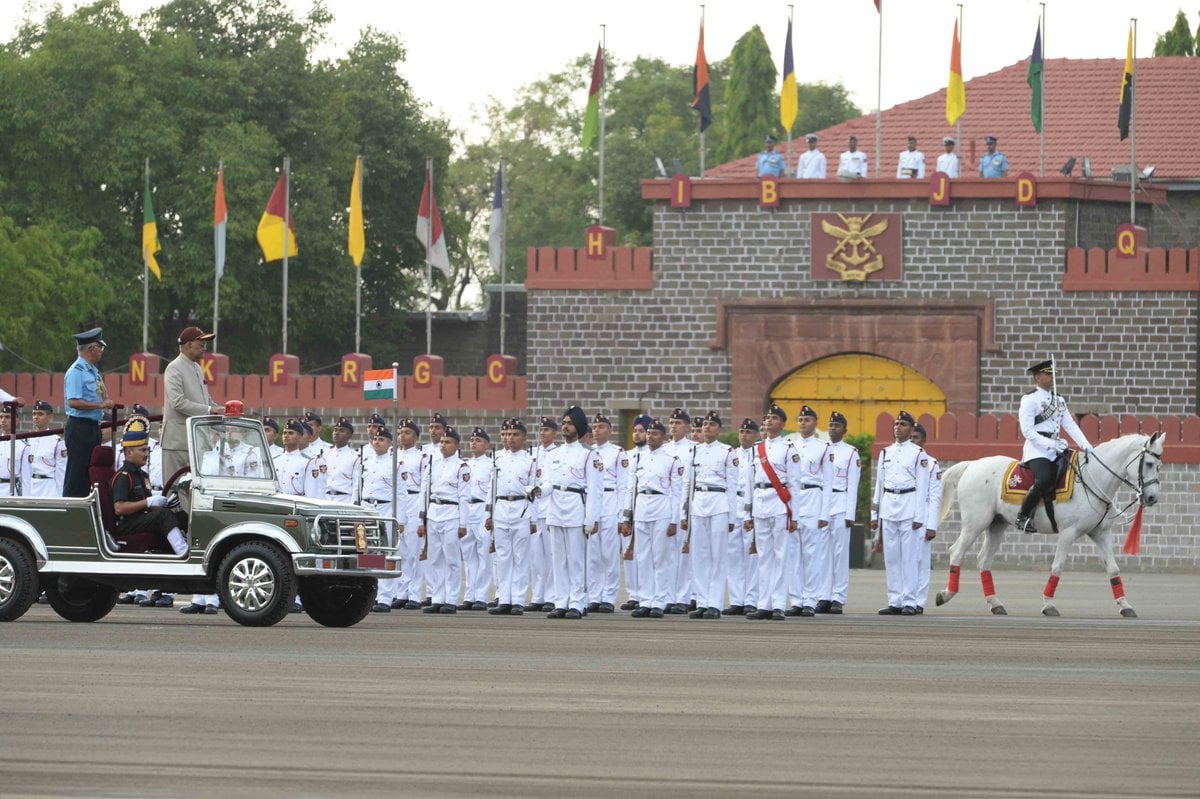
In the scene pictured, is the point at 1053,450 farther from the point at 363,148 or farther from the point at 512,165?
the point at 512,165

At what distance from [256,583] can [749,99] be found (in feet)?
171

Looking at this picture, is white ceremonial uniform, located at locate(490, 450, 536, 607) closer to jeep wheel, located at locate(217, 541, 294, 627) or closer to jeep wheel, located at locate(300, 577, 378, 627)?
jeep wheel, located at locate(300, 577, 378, 627)

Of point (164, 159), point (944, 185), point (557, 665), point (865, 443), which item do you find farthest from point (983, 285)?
point (557, 665)

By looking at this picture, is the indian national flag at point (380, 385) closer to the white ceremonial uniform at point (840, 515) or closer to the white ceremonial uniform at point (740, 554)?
the white ceremonial uniform at point (740, 554)

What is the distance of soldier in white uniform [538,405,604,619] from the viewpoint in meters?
21.7

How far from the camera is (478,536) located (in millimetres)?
22656

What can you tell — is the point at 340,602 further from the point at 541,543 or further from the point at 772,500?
the point at 772,500

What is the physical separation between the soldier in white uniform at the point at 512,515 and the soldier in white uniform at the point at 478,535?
200 millimetres

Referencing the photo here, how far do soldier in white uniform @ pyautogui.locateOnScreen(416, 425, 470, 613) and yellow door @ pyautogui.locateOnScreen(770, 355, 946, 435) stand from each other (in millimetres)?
15527

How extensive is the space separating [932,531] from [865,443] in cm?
1114

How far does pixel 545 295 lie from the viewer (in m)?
39.2

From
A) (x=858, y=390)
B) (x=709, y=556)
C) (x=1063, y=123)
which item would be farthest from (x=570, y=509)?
(x=1063, y=123)

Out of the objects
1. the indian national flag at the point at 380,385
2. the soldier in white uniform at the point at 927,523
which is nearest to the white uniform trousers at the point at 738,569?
the soldier in white uniform at the point at 927,523

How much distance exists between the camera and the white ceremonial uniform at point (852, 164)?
38.2m
